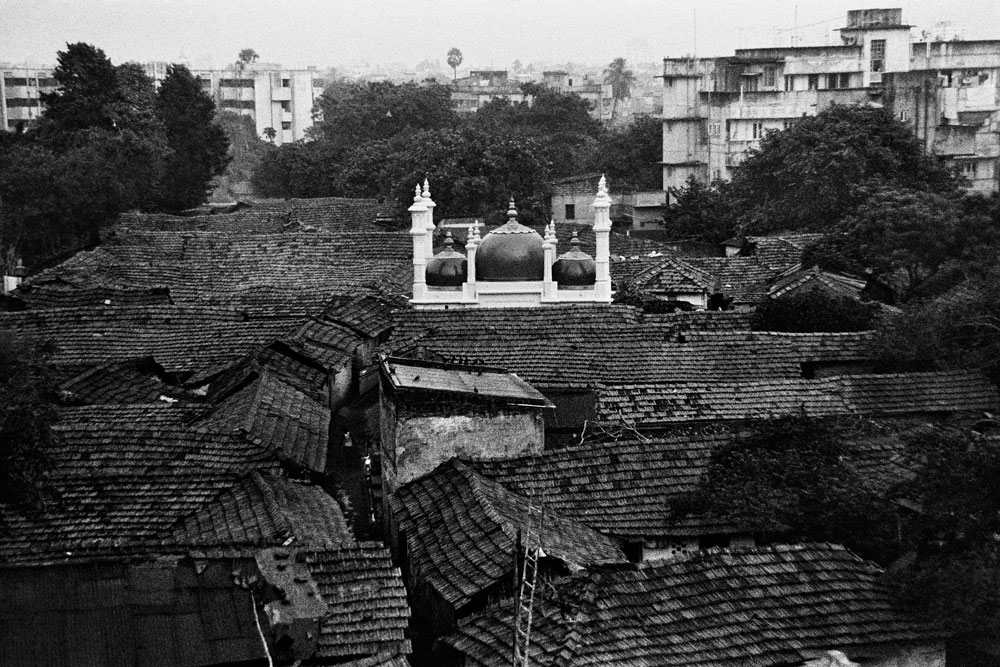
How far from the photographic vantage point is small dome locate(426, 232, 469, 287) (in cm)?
2819

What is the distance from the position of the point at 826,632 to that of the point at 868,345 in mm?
11662

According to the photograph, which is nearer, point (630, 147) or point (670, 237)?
point (670, 237)

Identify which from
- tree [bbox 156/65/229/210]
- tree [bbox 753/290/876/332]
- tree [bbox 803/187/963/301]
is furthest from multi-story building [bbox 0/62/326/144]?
tree [bbox 753/290/876/332]

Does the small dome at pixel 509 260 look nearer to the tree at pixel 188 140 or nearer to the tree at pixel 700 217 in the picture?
the tree at pixel 700 217

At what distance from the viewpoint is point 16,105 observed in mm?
65875

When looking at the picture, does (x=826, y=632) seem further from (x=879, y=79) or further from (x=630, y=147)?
(x=630, y=147)

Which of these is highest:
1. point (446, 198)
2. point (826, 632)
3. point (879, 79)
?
point (879, 79)

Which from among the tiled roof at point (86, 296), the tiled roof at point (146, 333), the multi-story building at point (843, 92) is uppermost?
the multi-story building at point (843, 92)

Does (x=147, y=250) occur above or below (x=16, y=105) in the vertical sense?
below

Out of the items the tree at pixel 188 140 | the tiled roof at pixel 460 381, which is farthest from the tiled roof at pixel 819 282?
the tree at pixel 188 140

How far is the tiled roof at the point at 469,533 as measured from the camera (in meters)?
13.2

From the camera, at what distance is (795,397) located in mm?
19750

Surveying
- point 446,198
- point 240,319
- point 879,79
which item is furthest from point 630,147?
point 240,319

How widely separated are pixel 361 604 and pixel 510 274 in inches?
641
